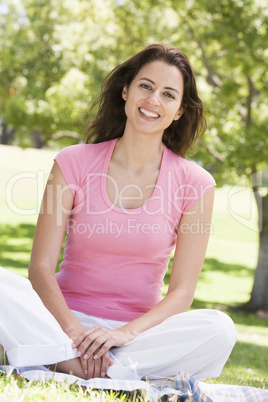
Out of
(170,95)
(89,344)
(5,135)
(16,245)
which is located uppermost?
(5,135)

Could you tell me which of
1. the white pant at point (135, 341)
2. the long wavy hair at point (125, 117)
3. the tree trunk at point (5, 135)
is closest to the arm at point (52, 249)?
the white pant at point (135, 341)

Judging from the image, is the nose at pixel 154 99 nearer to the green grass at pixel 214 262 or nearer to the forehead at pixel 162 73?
the forehead at pixel 162 73

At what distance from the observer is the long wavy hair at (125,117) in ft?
12.1

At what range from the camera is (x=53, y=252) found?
128 inches

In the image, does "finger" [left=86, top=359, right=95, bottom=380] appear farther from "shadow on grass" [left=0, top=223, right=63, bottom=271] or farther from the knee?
"shadow on grass" [left=0, top=223, right=63, bottom=271]

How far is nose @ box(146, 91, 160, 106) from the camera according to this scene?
3.43 metres

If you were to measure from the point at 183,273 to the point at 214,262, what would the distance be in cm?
1616

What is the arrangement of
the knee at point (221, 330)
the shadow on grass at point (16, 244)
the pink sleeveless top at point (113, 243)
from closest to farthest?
1. the knee at point (221, 330)
2. the pink sleeveless top at point (113, 243)
3. the shadow on grass at point (16, 244)

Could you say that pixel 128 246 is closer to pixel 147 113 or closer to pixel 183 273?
pixel 183 273

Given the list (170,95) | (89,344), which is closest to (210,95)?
(170,95)

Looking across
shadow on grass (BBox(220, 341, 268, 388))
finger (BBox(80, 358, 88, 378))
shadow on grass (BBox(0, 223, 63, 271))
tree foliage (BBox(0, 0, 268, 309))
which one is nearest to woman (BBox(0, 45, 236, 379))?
finger (BBox(80, 358, 88, 378))

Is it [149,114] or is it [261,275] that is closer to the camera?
[149,114]

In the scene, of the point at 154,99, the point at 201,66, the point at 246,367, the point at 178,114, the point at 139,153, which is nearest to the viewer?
the point at 154,99

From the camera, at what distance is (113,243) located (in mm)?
3230
